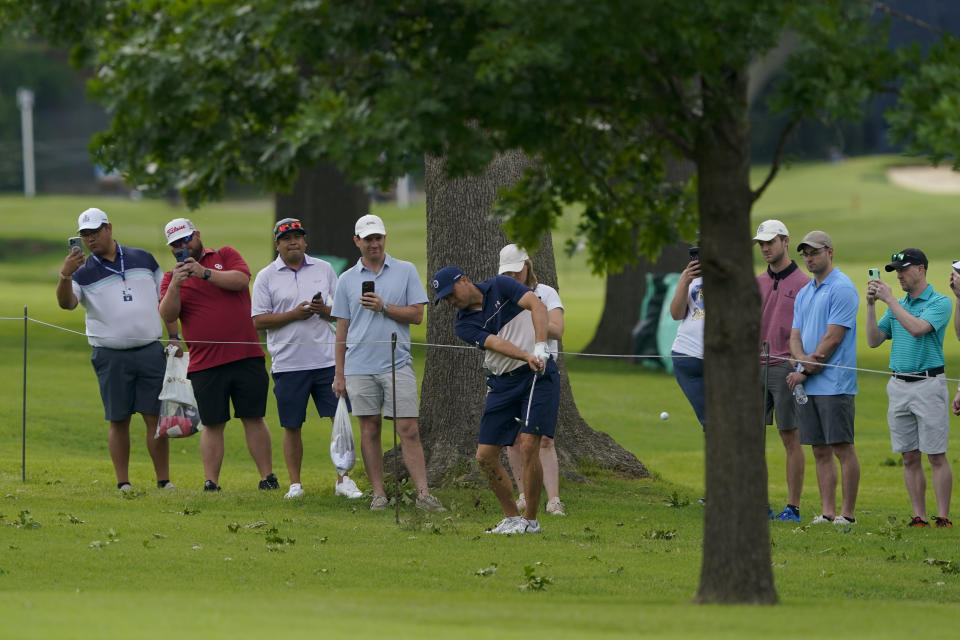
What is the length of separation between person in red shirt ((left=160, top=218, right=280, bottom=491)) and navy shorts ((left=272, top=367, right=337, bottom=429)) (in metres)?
0.20

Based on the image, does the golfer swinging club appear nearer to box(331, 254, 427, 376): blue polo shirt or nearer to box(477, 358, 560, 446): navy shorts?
box(477, 358, 560, 446): navy shorts

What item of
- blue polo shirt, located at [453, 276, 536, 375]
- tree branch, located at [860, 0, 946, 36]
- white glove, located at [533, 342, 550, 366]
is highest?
tree branch, located at [860, 0, 946, 36]

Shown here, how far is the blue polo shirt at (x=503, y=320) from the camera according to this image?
35.3 feet

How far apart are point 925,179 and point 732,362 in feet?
210

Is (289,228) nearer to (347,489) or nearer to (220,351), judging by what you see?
(220,351)

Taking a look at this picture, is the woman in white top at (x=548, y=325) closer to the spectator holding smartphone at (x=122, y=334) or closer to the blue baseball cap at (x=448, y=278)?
the blue baseball cap at (x=448, y=278)

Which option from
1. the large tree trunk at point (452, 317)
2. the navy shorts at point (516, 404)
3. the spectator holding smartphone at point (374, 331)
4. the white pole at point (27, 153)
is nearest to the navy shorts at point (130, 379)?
the spectator holding smartphone at point (374, 331)

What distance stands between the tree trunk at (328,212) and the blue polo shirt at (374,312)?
1446 centimetres

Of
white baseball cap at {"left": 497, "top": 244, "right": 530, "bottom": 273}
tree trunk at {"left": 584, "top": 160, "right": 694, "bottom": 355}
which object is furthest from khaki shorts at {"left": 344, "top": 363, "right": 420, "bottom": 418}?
tree trunk at {"left": 584, "top": 160, "right": 694, "bottom": 355}

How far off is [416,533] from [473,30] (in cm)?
431

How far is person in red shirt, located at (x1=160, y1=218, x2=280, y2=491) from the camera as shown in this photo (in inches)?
506

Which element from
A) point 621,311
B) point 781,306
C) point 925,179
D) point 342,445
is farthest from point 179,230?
point 925,179

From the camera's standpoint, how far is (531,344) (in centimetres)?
1083

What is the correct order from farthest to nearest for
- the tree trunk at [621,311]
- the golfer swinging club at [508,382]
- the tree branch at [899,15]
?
the tree trunk at [621,311]
the golfer swinging club at [508,382]
the tree branch at [899,15]
